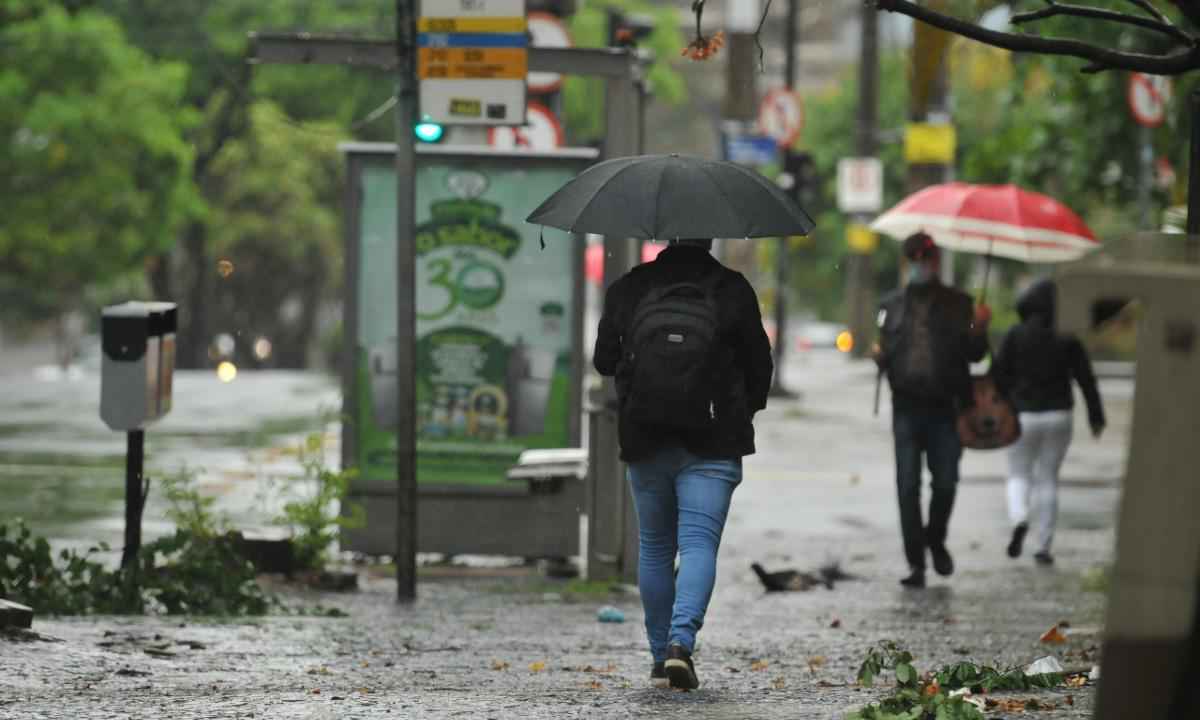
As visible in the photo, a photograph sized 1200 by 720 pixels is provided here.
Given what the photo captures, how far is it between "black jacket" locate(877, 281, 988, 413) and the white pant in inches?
60.5

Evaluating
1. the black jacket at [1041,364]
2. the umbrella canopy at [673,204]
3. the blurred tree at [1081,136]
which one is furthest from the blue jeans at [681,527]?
the blurred tree at [1081,136]

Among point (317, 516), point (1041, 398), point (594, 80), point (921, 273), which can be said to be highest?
point (594, 80)

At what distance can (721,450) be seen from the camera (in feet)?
23.8

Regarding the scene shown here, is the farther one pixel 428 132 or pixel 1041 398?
pixel 1041 398

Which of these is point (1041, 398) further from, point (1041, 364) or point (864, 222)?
point (864, 222)

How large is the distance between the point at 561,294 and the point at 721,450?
5021 mm

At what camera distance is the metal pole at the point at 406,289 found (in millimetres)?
10383

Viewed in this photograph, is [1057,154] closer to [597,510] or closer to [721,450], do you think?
[597,510]

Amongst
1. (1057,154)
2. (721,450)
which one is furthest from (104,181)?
(721,450)

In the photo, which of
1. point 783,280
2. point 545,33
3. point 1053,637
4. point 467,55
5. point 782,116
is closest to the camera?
point 1053,637

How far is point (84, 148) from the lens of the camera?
1775 inches

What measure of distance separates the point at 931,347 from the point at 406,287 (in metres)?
2.63

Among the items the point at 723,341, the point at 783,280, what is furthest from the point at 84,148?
the point at 723,341

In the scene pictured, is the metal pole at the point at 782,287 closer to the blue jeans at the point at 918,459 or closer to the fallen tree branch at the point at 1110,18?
the blue jeans at the point at 918,459
